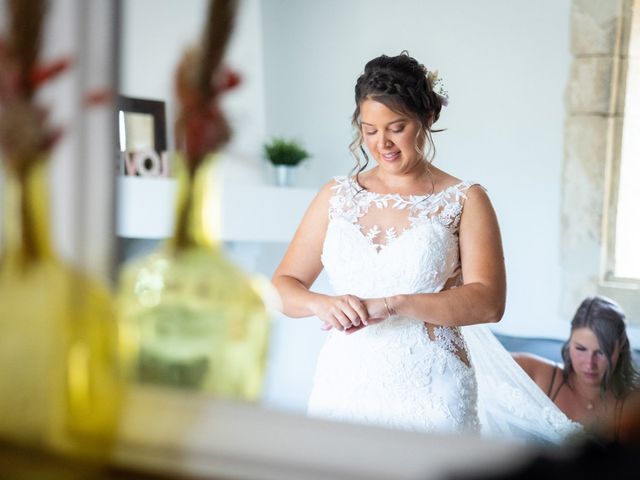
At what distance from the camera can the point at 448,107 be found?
44.1 inches

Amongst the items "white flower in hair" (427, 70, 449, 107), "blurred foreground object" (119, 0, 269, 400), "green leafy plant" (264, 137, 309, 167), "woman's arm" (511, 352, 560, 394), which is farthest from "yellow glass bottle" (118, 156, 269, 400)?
"woman's arm" (511, 352, 560, 394)

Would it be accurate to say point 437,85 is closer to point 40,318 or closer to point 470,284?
point 470,284

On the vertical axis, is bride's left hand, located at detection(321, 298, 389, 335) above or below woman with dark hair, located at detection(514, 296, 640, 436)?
above

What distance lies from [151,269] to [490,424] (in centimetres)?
69

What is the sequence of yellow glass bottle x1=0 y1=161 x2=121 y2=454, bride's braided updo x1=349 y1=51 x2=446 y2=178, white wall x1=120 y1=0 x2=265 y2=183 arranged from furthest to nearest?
1. bride's braided updo x1=349 y1=51 x2=446 y2=178
2. white wall x1=120 y1=0 x2=265 y2=183
3. yellow glass bottle x1=0 y1=161 x2=121 y2=454

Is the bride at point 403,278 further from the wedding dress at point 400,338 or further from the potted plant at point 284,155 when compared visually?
the potted plant at point 284,155

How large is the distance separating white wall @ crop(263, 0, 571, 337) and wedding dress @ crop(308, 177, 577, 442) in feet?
0.28

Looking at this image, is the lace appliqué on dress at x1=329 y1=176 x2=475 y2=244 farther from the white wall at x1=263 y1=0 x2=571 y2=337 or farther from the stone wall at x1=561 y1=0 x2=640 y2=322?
the stone wall at x1=561 y1=0 x2=640 y2=322

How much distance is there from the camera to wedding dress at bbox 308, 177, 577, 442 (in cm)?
106

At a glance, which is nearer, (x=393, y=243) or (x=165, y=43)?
(x=165, y=43)

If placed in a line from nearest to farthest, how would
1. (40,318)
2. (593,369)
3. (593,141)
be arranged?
(40,318)
(593,141)
(593,369)

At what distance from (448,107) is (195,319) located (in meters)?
0.64

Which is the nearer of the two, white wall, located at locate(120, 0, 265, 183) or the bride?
white wall, located at locate(120, 0, 265, 183)

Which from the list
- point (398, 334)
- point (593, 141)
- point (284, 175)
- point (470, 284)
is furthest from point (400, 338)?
point (593, 141)
